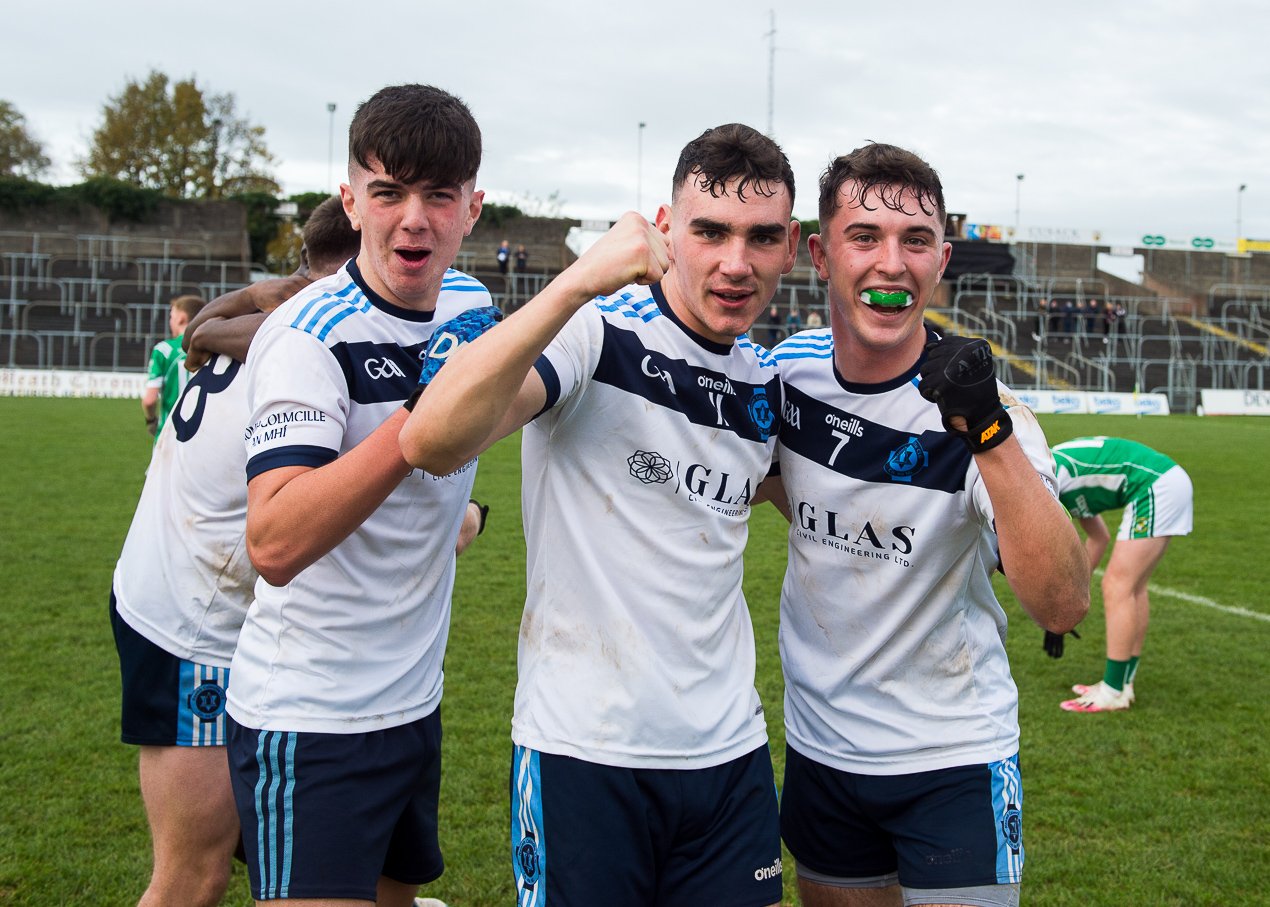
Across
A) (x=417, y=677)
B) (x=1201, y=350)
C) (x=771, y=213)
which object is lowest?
(x=417, y=677)

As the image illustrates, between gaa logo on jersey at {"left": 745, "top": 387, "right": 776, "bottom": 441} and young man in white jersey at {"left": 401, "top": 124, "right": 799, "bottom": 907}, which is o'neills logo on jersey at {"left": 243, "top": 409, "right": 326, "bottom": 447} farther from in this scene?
A: gaa logo on jersey at {"left": 745, "top": 387, "right": 776, "bottom": 441}

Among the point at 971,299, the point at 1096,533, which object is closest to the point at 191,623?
the point at 1096,533

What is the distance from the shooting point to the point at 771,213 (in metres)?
2.69

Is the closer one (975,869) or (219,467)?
(975,869)

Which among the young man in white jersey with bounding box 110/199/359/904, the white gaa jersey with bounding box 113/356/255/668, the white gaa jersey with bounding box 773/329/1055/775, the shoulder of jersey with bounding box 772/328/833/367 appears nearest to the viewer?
the white gaa jersey with bounding box 773/329/1055/775

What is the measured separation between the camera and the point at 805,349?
316 cm

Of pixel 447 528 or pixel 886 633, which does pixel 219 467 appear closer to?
pixel 447 528

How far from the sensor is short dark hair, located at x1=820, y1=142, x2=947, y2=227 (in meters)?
2.95

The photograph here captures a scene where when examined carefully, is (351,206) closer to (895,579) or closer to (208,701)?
(208,701)

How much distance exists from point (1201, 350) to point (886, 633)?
45.9 metres

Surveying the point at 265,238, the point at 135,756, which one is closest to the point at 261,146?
the point at 265,238

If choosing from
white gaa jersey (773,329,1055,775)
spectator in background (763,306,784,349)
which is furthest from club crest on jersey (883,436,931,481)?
spectator in background (763,306,784,349)

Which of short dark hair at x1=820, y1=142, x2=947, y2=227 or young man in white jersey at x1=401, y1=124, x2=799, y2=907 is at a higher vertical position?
short dark hair at x1=820, y1=142, x2=947, y2=227

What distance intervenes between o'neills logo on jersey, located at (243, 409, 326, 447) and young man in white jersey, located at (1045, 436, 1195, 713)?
5.41 m
